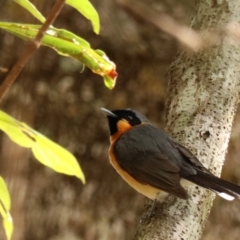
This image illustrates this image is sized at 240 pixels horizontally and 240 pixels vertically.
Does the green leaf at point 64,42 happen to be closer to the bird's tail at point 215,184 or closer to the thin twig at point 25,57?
the thin twig at point 25,57

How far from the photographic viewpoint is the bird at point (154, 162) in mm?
2207

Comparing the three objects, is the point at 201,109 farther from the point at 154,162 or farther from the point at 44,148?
the point at 44,148

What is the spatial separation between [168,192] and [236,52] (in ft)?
2.30

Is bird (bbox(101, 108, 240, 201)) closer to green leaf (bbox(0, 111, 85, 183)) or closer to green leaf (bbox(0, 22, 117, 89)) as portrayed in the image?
green leaf (bbox(0, 22, 117, 89))

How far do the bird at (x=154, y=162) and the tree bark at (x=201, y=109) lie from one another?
1.9 inches

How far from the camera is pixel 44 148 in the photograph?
891 millimetres

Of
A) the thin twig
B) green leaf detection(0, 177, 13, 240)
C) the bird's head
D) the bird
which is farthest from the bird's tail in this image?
the thin twig

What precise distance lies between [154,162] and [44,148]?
1.74 m

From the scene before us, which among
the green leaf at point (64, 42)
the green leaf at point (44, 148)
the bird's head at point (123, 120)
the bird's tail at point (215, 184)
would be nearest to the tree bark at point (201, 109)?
the bird's tail at point (215, 184)

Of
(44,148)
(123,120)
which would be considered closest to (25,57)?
(44,148)

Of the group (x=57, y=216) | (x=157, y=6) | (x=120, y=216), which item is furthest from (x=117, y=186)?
(x=157, y=6)

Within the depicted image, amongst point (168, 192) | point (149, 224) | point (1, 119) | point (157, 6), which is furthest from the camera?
point (157, 6)

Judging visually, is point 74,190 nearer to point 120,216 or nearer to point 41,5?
point 120,216

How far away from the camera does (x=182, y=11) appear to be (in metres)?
4.45
